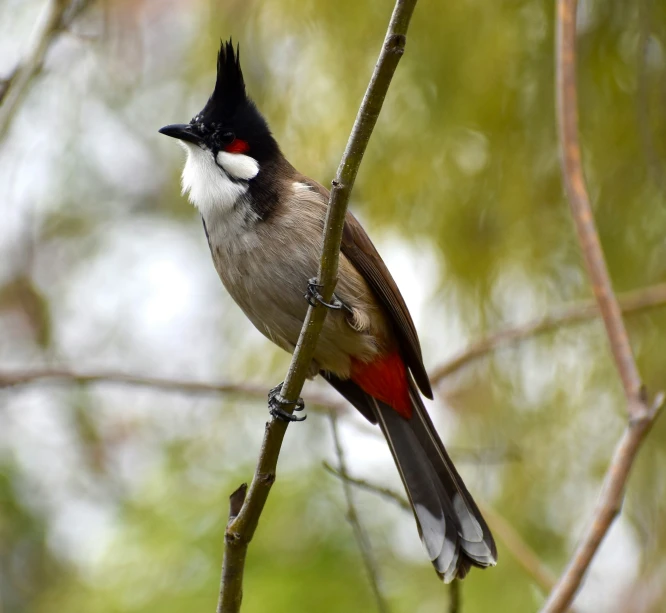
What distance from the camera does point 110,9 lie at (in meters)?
3.59

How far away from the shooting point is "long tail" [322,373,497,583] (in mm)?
2363

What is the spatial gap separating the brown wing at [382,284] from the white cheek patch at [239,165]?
0.51 ft

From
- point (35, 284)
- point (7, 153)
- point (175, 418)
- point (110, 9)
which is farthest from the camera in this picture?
point (35, 284)

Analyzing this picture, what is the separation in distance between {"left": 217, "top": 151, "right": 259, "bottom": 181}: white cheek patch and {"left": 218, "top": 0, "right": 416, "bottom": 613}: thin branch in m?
0.80

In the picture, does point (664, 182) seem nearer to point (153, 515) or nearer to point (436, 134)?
point (436, 134)

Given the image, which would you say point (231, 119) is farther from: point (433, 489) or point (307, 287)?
point (433, 489)

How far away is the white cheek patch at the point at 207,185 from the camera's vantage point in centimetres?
250

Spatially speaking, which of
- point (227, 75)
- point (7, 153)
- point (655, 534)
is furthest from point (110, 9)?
point (655, 534)

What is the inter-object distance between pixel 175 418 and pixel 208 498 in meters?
0.87

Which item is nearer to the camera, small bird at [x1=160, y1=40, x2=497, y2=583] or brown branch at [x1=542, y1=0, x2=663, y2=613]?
brown branch at [x1=542, y1=0, x2=663, y2=613]

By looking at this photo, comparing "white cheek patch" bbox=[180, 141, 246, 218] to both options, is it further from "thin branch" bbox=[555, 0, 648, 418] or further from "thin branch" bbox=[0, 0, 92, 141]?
"thin branch" bbox=[555, 0, 648, 418]

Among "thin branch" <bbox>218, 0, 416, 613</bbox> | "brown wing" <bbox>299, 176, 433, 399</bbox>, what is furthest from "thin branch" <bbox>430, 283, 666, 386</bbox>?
"thin branch" <bbox>218, 0, 416, 613</bbox>

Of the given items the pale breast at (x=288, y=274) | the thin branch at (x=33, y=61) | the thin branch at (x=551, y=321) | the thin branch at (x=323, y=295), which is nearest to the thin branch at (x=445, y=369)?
the thin branch at (x=551, y=321)

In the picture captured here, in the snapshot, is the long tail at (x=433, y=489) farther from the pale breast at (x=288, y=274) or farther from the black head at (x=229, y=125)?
the black head at (x=229, y=125)
